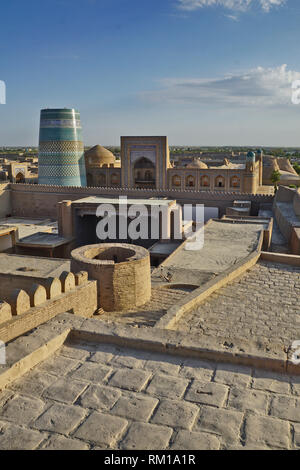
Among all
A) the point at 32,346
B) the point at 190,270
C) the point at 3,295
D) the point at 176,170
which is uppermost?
the point at 176,170

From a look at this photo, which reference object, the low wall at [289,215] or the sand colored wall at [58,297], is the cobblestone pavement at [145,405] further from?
the low wall at [289,215]

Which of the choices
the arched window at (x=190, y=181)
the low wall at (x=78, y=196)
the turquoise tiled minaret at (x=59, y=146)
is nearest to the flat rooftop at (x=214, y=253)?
the low wall at (x=78, y=196)

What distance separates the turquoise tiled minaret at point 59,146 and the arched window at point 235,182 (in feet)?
28.8

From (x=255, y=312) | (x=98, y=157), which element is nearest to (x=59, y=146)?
(x=98, y=157)

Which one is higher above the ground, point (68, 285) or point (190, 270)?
point (68, 285)

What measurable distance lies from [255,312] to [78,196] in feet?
45.8

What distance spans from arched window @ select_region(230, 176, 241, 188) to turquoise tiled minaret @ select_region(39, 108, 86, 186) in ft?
28.8

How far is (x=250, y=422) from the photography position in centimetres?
255

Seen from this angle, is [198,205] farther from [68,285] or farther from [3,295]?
[68,285]

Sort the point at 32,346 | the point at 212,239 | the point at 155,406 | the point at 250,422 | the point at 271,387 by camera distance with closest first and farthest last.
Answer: the point at 250,422
the point at 155,406
the point at 271,387
the point at 32,346
the point at 212,239

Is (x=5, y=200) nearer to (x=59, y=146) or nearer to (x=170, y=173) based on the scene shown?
(x=59, y=146)

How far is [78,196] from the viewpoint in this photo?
18.5 meters

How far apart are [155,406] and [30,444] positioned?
0.80 m

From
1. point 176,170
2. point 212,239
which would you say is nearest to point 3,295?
point 212,239
